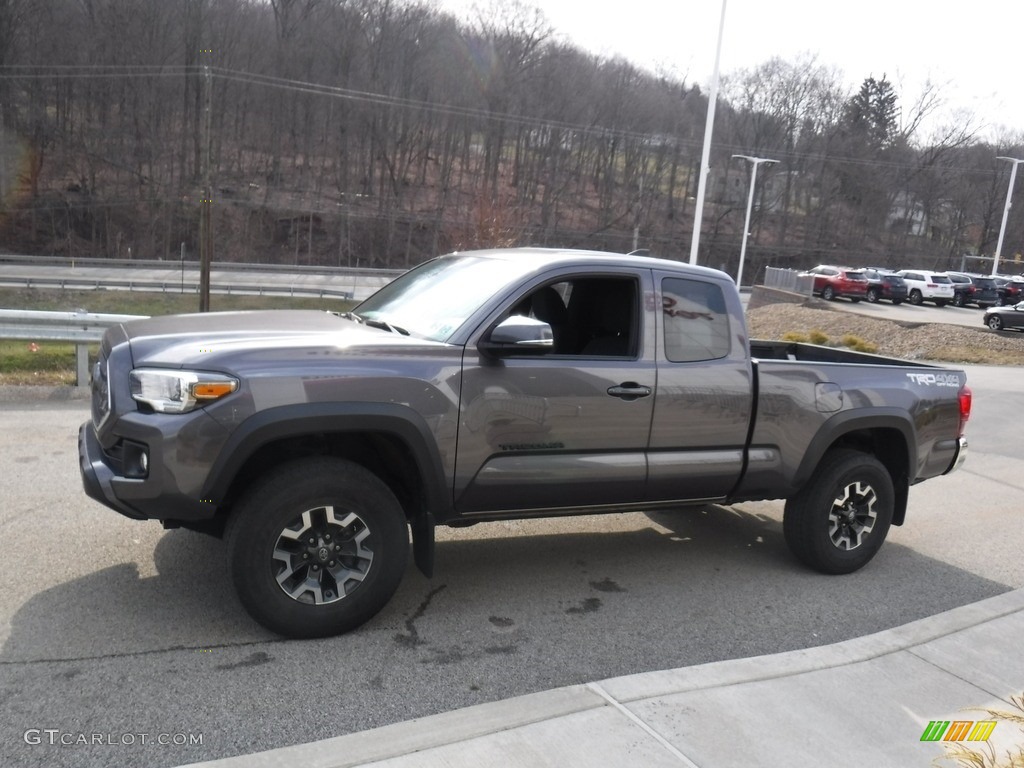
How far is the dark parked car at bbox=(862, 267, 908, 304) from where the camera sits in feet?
147

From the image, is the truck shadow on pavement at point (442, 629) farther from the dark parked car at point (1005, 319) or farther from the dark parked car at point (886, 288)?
the dark parked car at point (886, 288)

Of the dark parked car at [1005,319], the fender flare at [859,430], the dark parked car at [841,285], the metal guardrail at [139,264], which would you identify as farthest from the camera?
the metal guardrail at [139,264]

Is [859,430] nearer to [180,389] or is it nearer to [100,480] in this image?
[180,389]

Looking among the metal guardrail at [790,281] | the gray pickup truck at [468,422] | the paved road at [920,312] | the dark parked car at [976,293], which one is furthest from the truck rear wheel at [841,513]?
the dark parked car at [976,293]

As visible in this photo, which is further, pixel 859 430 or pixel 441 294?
pixel 859 430

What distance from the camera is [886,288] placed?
44.9m

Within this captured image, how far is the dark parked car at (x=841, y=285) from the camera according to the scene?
43.8m

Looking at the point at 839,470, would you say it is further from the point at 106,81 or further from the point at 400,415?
the point at 106,81

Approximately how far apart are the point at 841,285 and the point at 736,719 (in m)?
43.7

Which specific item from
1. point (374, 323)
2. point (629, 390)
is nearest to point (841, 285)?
point (629, 390)

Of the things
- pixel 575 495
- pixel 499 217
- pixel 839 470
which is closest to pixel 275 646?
pixel 575 495

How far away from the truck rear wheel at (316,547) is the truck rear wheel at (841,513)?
276cm

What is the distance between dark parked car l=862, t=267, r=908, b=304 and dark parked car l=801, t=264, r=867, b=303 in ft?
2.07

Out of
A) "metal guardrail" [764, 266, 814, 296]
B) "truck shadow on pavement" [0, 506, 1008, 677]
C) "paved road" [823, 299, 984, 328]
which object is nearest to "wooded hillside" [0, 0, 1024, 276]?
"metal guardrail" [764, 266, 814, 296]
